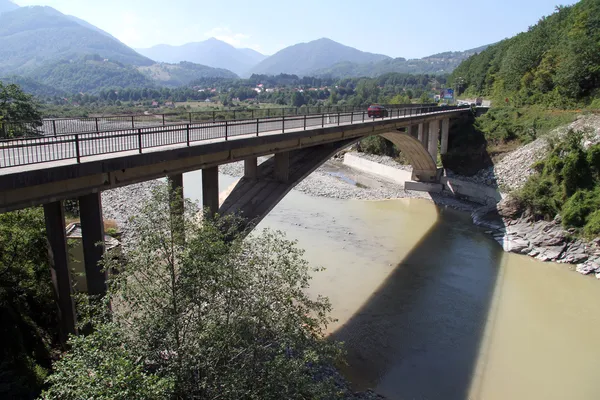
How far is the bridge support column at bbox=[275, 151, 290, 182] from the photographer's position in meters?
15.9

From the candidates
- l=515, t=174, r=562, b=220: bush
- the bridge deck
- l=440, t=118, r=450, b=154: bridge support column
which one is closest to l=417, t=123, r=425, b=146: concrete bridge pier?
l=440, t=118, r=450, b=154: bridge support column

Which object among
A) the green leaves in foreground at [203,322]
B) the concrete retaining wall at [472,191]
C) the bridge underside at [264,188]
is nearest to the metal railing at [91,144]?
the bridge underside at [264,188]

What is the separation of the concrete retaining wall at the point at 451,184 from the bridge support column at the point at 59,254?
29.4 metres

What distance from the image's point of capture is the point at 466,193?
35406mm

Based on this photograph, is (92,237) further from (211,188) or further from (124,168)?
(211,188)

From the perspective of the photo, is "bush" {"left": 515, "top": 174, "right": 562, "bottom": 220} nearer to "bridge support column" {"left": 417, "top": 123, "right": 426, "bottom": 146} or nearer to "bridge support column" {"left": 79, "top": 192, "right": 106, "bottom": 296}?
"bridge support column" {"left": 417, "top": 123, "right": 426, "bottom": 146}

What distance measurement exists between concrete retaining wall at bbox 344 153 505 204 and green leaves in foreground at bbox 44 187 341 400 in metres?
A: 27.9

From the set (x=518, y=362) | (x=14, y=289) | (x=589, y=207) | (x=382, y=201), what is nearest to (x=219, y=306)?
(x=14, y=289)

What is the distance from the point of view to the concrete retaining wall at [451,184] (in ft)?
107

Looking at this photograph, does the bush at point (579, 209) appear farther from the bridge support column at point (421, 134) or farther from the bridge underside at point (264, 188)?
the bridge underside at point (264, 188)

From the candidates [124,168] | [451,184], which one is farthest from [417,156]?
[124,168]

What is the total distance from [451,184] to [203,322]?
33512 mm

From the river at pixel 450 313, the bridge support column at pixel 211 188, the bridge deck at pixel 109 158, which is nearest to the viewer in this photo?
the bridge deck at pixel 109 158

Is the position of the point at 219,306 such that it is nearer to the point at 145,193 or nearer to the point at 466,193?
the point at 145,193
